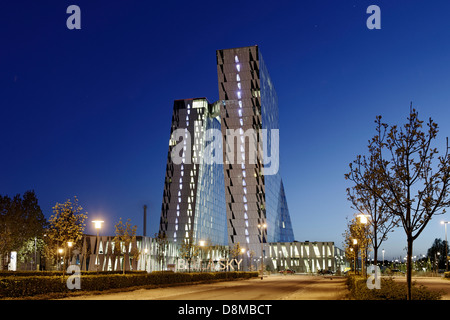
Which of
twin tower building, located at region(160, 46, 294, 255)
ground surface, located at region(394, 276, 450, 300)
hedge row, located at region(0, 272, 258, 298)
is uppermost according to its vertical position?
twin tower building, located at region(160, 46, 294, 255)

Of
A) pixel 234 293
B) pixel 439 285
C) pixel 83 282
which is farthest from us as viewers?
pixel 439 285

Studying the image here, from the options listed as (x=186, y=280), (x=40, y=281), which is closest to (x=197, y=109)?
(x=186, y=280)

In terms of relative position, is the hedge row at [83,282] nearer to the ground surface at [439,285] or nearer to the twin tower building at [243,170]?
the ground surface at [439,285]

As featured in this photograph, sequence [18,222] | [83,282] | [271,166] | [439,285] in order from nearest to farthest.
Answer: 1. [83,282]
2. [439,285]
3. [18,222]
4. [271,166]

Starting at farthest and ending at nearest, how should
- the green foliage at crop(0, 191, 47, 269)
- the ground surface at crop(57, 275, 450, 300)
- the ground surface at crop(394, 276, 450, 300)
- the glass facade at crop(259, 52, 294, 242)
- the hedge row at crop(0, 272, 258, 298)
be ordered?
the glass facade at crop(259, 52, 294, 242) < the green foliage at crop(0, 191, 47, 269) < the ground surface at crop(57, 275, 450, 300) < the ground surface at crop(394, 276, 450, 300) < the hedge row at crop(0, 272, 258, 298)

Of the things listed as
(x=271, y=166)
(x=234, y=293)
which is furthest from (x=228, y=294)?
(x=271, y=166)

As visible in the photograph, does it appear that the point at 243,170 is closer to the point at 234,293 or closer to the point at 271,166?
the point at 271,166

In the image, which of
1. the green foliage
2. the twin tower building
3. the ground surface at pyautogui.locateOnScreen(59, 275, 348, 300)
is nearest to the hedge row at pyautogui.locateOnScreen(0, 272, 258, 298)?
the ground surface at pyautogui.locateOnScreen(59, 275, 348, 300)

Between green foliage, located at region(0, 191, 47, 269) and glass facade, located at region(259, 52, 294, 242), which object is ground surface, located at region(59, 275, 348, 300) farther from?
glass facade, located at region(259, 52, 294, 242)

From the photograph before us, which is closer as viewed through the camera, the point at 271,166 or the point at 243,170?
the point at 243,170

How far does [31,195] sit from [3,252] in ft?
40.0

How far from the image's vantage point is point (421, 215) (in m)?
15.8

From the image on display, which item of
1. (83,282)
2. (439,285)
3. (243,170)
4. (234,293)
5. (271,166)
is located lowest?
(439,285)
